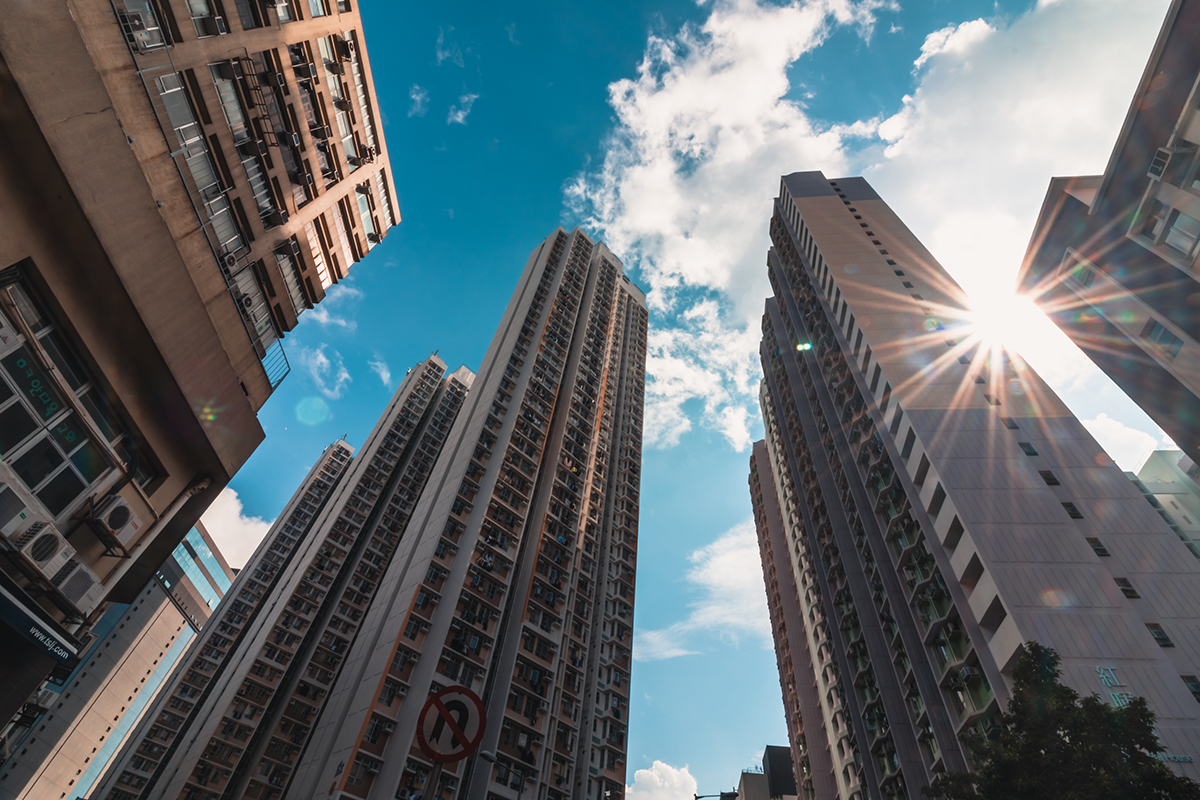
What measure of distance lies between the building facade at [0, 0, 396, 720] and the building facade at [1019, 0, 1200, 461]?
3681 centimetres

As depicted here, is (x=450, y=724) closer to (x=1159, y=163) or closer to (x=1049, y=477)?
(x=1049, y=477)

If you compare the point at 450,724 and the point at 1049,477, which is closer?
the point at 450,724

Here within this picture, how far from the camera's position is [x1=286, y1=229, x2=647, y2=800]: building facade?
3052 cm

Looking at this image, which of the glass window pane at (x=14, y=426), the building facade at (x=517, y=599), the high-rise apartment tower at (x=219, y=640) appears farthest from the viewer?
the high-rise apartment tower at (x=219, y=640)

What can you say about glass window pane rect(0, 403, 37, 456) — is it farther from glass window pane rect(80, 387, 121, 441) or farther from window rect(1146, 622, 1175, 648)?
window rect(1146, 622, 1175, 648)

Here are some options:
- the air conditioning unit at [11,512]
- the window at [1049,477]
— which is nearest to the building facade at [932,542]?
the window at [1049,477]

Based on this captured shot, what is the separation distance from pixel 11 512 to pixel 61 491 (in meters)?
1.66

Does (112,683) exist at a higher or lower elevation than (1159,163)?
lower

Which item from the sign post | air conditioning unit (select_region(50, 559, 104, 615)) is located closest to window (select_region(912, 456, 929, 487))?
the sign post

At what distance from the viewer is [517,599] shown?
39281mm

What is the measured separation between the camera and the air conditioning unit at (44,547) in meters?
11.4

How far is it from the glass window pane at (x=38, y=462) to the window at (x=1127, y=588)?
38.7 m

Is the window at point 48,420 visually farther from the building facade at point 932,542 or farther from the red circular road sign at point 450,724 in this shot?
the building facade at point 932,542

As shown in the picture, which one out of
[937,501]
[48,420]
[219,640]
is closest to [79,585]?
[48,420]
